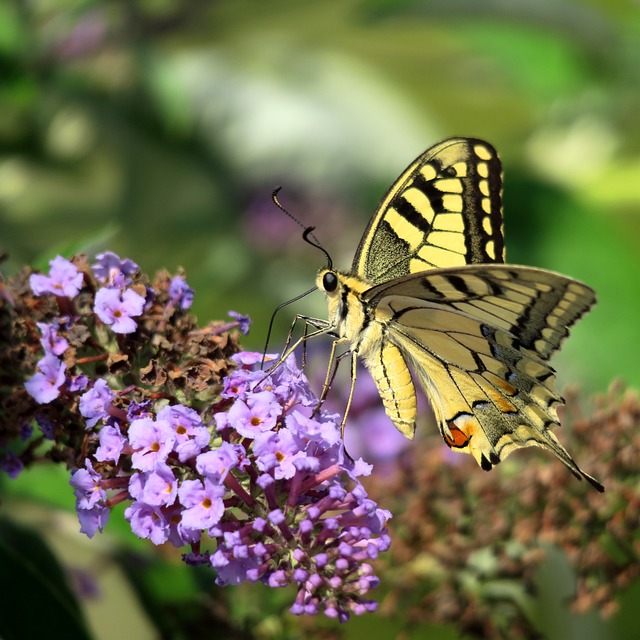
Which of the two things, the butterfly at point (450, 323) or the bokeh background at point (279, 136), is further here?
the bokeh background at point (279, 136)

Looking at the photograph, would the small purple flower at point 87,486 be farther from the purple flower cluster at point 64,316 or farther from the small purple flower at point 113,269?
the small purple flower at point 113,269

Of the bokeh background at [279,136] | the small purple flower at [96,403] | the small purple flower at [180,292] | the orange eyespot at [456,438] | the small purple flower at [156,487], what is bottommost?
the small purple flower at [156,487]

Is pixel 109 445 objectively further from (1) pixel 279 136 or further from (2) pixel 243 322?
(1) pixel 279 136

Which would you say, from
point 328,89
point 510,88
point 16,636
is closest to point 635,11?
point 510,88

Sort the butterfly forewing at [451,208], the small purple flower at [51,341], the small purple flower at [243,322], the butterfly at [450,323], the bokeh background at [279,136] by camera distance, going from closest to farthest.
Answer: the small purple flower at [51,341] → the small purple flower at [243,322] → the butterfly at [450,323] → the butterfly forewing at [451,208] → the bokeh background at [279,136]

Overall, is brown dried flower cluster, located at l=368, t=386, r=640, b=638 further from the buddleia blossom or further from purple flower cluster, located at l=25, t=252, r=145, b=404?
purple flower cluster, located at l=25, t=252, r=145, b=404

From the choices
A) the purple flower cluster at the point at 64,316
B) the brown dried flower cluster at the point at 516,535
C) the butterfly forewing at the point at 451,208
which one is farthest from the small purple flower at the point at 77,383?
the brown dried flower cluster at the point at 516,535

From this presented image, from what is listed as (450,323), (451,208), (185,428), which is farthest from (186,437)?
(451,208)
